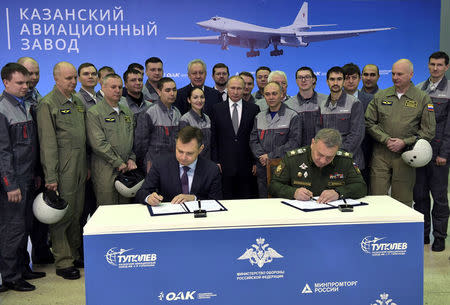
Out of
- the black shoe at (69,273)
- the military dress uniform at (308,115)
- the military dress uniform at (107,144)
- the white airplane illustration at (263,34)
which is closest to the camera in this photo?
the black shoe at (69,273)

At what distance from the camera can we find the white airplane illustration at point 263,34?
269 inches

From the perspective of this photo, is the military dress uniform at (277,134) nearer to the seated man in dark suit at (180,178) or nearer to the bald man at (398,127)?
the bald man at (398,127)

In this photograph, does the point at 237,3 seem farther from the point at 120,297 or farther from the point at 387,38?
the point at 120,297

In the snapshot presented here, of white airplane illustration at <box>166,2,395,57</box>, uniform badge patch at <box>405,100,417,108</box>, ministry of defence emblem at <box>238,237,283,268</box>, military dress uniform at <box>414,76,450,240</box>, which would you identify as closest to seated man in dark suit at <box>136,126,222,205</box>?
ministry of defence emblem at <box>238,237,283,268</box>

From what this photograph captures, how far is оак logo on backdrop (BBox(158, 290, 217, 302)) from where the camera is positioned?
214 cm

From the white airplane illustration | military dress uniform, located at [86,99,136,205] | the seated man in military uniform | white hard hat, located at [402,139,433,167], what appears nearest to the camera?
the seated man in military uniform

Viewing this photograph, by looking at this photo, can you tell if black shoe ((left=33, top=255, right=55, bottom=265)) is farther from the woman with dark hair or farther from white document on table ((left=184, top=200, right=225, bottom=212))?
white document on table ((left=184, top=200, right=225, bottom=212))

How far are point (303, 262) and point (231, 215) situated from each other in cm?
44

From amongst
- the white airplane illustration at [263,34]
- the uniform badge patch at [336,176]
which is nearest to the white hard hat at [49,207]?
the uniform badge patch at [336,176]

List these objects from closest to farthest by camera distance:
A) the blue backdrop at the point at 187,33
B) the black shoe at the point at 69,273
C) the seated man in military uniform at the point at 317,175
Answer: the seated man in military uniform at the point at 317,175, the black shoe at the point at 69,273, the blue backdrop at the point at 187,33

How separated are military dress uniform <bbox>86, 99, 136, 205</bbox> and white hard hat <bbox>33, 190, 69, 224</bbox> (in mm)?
460

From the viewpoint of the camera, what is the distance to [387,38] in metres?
7.32

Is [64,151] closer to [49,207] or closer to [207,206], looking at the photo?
[49,207]

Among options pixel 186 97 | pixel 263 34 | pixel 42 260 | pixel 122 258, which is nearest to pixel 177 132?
pixel 186 97
